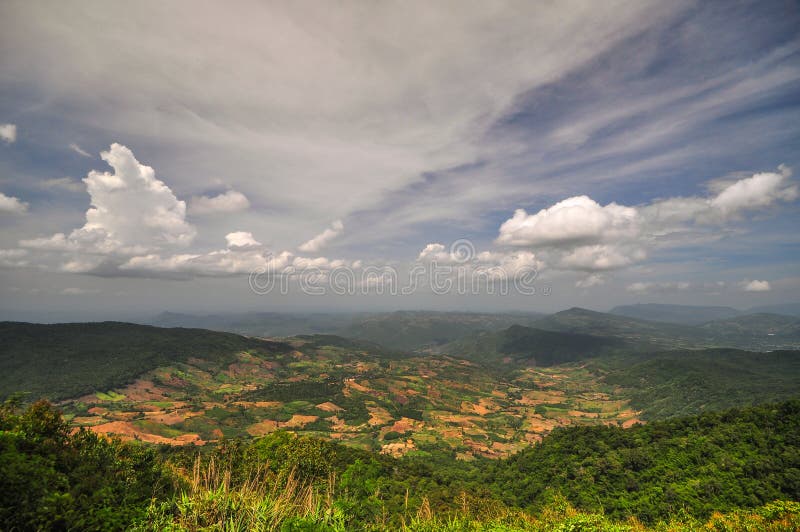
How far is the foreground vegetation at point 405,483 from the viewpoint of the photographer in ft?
32.1

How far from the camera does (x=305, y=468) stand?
1877 inches

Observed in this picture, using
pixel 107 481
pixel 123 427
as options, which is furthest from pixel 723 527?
pixel 123 427

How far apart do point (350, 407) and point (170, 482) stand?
196071mm

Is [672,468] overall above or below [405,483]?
above

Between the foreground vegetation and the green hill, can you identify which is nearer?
the foreground vegetation

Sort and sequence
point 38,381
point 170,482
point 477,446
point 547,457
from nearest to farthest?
point 170,482, point 547,457, point 477,446, point 38,381

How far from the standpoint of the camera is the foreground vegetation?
32.1 feet

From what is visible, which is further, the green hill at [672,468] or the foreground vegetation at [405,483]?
the green hill at [672,468]

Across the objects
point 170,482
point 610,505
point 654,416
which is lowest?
point 654,416

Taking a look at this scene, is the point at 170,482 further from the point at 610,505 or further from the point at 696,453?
the point at 696,453

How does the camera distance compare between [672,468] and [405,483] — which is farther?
[405,483]

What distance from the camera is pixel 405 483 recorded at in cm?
6681

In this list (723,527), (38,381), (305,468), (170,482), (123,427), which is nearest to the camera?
(723,527)

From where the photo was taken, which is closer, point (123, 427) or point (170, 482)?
point (170, 482)
